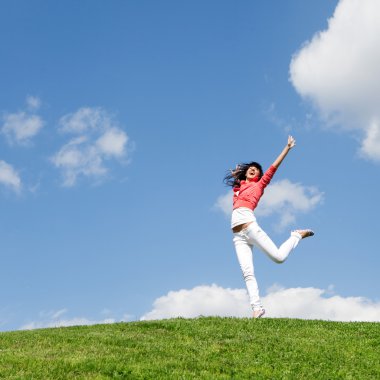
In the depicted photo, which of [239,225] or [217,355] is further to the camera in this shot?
[239,225]

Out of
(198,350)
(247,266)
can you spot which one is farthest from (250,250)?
(198,350)

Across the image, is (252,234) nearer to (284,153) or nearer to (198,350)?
(284,153)

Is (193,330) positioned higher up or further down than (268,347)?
higher up

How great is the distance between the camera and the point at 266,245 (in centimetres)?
1711

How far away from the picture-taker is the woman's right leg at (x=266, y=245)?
674 inches

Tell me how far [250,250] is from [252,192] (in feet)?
5.42

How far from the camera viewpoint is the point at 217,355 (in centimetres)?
1317

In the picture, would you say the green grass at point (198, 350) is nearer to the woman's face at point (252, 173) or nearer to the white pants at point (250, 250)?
the white pants at point (250, 250)

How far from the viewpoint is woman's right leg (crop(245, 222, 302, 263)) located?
17109 mm

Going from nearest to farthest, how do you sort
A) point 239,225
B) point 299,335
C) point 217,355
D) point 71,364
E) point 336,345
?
point 71,364, point 217,355, point 336,345, point 299,335, point 239,225

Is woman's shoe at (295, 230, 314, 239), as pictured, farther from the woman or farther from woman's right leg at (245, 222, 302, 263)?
woman's right leg at (245, 222, 302, 263)

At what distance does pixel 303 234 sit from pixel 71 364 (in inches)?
323

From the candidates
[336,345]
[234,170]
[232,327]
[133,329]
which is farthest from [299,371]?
[234,170]

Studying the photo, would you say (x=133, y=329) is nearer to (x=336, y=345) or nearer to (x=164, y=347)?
(x=164, y=347)
